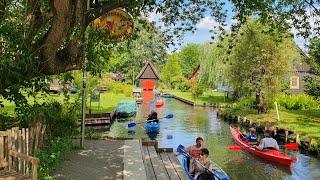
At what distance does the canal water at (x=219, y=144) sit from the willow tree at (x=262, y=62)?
4313mm

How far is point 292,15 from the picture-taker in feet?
44.1

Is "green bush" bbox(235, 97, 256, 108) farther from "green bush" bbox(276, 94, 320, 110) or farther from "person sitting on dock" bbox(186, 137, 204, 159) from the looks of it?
"person sitting on dock" bbox(186, 137, 204, 159)

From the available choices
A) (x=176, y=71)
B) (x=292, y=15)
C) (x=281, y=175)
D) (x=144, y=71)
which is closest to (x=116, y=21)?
(x=292, y=15)

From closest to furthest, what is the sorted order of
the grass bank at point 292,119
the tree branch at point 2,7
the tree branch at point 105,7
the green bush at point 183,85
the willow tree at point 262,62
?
the tree branch at point 105,7 < the tree branch at point 2,7 < the grass bank at point 292,119 < the willow tree at point 262,62 < the green bush at point 183,85

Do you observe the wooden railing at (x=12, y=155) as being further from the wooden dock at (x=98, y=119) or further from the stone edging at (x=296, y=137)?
the wooden dock at (x=98, y=119)

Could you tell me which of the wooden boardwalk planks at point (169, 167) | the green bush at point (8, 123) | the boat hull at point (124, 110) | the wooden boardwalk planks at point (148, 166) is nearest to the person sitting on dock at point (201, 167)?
the wooden boardwalk planks at point (169, 167)

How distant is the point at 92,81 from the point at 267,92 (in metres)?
15.1

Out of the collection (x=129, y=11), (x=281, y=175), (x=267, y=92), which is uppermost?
(x=129, y=11)

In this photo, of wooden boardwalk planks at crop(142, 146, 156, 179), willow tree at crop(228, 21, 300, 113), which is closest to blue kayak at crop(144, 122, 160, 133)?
willow tree at crop(228, 21, 300, 113)

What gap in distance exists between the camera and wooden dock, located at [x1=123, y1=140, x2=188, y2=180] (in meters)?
11.4

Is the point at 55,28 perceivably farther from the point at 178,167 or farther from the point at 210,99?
the point at 210,99

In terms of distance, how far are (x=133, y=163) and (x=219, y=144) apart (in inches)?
617

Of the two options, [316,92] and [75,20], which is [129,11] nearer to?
[75,20]

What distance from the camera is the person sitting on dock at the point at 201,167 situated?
44.9 feet
